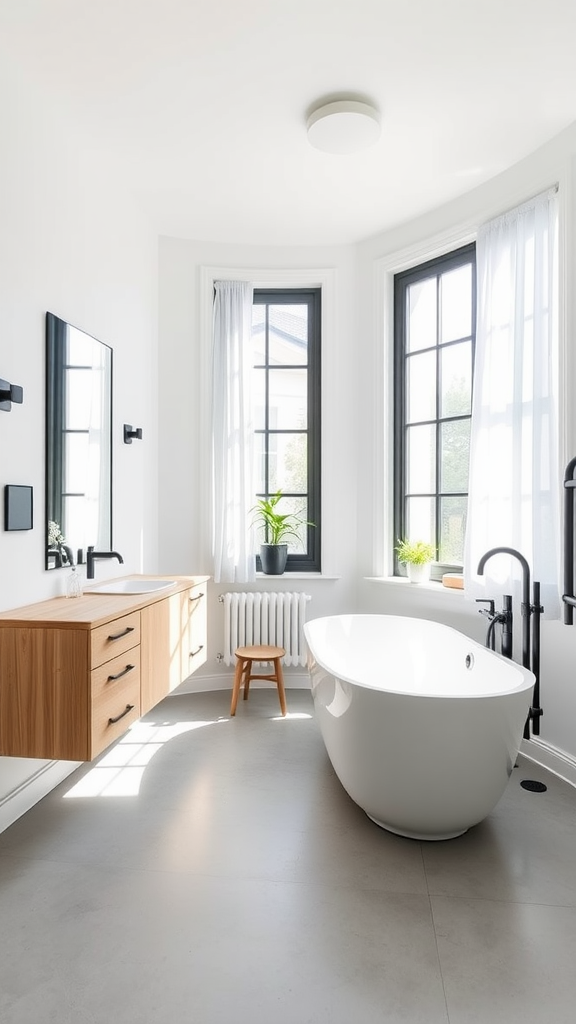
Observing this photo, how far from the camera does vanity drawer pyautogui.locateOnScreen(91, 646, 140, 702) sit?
1.96m

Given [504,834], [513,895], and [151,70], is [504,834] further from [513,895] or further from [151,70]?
[151,70]

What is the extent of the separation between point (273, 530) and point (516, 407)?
1.65 meters

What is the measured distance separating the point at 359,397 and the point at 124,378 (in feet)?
4.96

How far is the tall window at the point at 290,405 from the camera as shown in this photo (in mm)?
4023

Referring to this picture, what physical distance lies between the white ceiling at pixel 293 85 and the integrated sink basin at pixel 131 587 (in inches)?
81.8

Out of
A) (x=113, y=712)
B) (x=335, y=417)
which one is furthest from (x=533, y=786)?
(x=335, y=417)

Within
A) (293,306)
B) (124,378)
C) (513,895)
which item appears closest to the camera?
(513,895)

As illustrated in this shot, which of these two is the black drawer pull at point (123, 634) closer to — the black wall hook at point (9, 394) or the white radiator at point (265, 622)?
the black wall hook at point (9, 394)

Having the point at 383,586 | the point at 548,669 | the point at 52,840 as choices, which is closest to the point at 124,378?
the point at 383,586

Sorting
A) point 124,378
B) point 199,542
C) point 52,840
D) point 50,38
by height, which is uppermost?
point 50,38

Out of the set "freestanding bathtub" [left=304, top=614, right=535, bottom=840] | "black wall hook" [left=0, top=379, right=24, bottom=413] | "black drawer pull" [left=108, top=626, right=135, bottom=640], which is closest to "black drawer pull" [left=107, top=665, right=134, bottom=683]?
"black drawer pull" [left=108, top=626, right=135, bottom=640]

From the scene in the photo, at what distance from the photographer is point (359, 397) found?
392 centimetres

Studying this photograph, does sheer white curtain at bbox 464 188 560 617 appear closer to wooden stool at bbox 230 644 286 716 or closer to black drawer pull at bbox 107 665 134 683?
wooden stool at bbox 230 644 286 716

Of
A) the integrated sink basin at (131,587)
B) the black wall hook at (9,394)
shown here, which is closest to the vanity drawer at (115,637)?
the integrated sink basin at (131,587)
